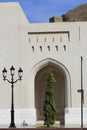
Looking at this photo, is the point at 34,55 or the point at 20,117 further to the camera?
the point at 34,55

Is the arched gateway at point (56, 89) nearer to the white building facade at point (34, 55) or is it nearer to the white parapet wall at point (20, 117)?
the white building facade at point (34, 55)

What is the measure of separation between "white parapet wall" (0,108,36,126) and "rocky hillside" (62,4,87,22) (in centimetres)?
2829

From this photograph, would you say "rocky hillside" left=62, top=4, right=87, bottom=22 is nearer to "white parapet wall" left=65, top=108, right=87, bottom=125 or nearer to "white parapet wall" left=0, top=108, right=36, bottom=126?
"white parapet wall" left=65, top=108, right=87, bottom=125

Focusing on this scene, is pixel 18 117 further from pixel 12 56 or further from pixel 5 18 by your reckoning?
pixel 5 18

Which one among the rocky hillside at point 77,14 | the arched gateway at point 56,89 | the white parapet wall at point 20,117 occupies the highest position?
the rocky hillside at point 77,14

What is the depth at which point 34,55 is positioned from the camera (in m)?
36.1

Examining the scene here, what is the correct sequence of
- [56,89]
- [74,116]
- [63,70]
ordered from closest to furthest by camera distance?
[74,116], [63,70], [56,89]

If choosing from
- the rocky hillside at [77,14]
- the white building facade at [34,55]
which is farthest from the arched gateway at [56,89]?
the rocky hillside at [77,14]

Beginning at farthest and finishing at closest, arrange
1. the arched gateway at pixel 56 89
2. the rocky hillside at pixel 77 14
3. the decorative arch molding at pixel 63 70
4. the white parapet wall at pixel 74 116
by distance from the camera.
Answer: the rocky hillside at pixel 77 14
the arched gateway at pixel 56 89
the decorative arch molding at pixel 63 70
the white parapet wall at pixel 74 116

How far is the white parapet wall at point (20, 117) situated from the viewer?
35.6 m

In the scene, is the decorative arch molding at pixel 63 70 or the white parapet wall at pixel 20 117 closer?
the white parapet wall at pixel 20 117

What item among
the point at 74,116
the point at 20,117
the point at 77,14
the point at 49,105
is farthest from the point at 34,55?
the point at 77,14

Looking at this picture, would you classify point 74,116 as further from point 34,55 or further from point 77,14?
point 77,14

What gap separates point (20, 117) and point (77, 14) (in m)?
30.6
